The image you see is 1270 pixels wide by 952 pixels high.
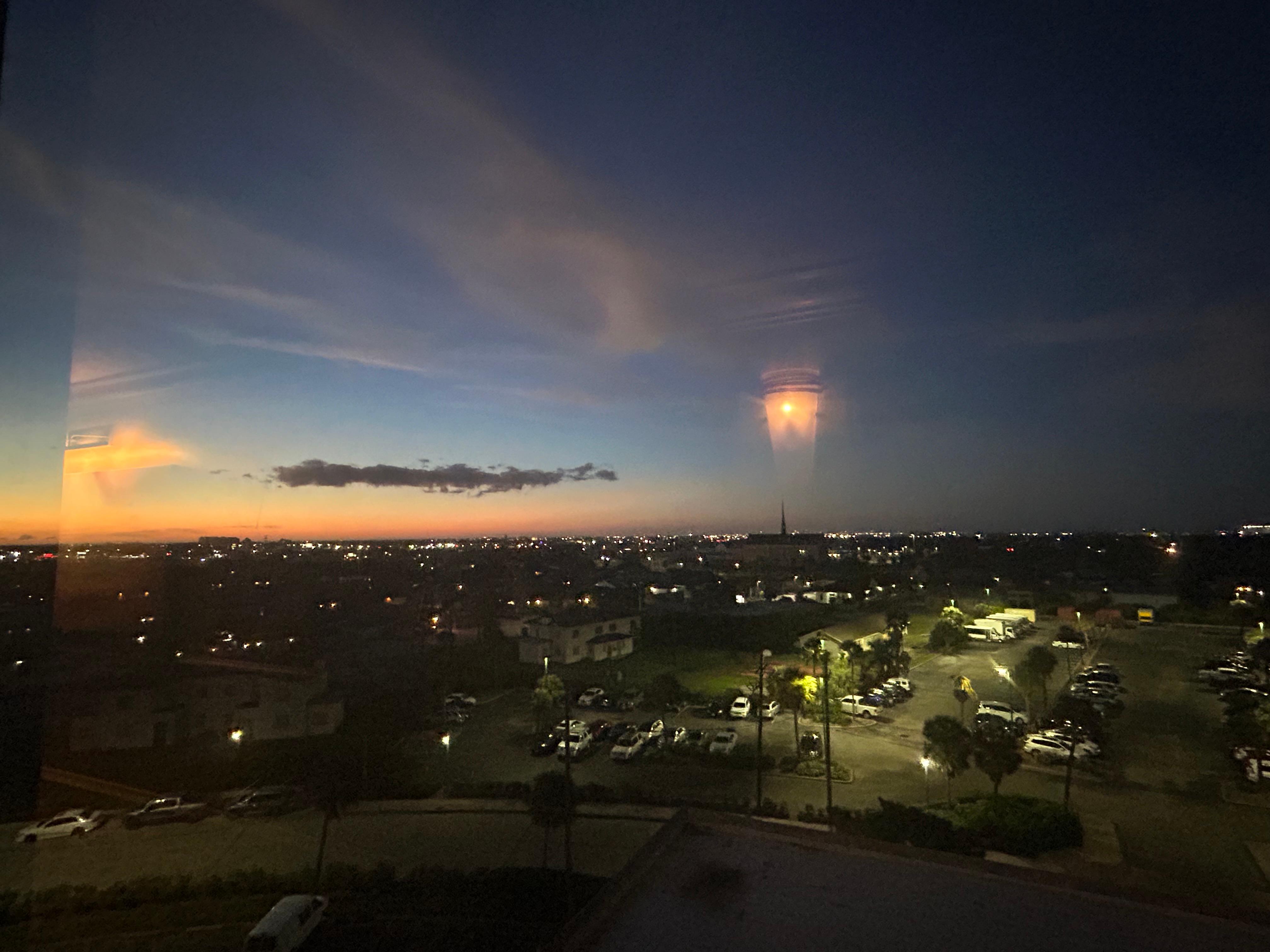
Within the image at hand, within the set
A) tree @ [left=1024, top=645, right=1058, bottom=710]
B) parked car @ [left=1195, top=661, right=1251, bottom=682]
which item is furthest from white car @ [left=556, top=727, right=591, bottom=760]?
parked car @ [left=1195, top=661, right=1251, bottom=682]

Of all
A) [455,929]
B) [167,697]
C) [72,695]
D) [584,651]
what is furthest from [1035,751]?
[72,695]

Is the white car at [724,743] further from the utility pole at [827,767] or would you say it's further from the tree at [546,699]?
the tree at [546,699]

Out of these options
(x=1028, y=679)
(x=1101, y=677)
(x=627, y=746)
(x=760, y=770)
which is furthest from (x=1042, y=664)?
(x=627, y=746)

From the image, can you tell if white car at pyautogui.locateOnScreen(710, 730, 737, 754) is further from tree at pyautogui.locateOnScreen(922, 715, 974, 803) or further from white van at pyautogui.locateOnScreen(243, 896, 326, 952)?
white van at pyautogui.locateOnScreen(243, 896, 326, 952)

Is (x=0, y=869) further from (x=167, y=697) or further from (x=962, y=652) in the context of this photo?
(x=962, y=652)

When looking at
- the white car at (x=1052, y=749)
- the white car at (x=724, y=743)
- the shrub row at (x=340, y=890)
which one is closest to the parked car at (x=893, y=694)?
the white car at (x=1052, y=749)
